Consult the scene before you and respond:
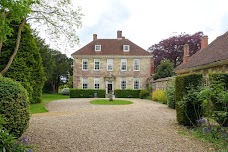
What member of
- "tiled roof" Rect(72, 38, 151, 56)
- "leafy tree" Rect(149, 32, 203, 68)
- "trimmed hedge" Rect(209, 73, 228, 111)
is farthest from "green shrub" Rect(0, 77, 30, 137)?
"leafy tree" Rect(149, 32, 203, 68)

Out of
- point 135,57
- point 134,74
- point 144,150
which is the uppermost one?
point 135,57

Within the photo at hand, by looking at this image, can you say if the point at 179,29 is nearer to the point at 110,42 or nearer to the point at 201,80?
the point at 110,42

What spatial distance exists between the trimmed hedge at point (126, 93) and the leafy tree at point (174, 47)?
14.6 m

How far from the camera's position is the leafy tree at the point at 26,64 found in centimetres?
1898

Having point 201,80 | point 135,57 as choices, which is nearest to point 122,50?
point 135,57

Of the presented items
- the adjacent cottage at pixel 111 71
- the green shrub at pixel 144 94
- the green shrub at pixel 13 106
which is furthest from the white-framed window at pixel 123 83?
the green shrub at pixel 13 106

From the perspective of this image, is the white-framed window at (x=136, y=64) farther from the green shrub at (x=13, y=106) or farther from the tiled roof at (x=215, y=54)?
the green shrub at (x=13, y=106)

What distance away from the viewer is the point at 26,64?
20359 mm

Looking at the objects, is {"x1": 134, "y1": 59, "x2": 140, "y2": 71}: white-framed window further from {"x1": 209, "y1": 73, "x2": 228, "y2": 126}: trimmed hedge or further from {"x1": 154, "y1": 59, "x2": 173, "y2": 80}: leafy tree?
{"x1": 209, "y1": 73, "x2": 228, "y2": 126}: trimmed hedge

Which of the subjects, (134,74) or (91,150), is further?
(134,74)

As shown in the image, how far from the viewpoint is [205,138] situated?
23.0 ft

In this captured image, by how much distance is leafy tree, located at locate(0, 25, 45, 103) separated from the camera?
1898 cm

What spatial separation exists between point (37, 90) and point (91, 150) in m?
17.2

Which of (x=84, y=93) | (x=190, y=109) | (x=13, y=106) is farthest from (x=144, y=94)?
(x=13, y=106)
